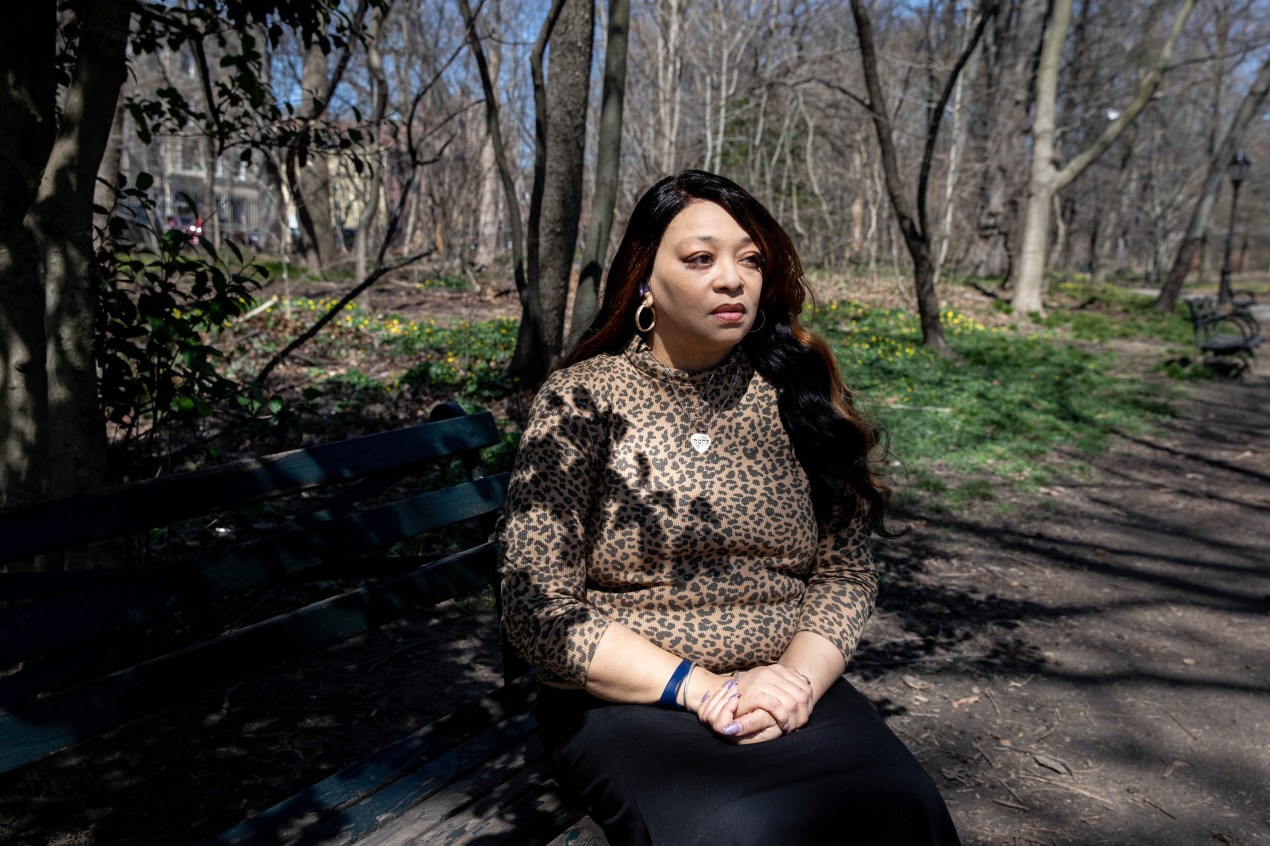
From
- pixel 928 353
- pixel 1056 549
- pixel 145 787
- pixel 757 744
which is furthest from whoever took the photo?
pixel 928 353

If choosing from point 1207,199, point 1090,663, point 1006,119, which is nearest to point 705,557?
point 1090,663

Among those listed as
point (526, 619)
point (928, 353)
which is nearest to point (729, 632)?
point (526, 619)

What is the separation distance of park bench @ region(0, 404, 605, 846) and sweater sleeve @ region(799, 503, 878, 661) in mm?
691

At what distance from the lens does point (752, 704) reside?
1.86m

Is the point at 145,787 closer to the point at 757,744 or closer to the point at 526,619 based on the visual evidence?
the point at 526,619

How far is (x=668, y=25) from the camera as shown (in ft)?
44.1

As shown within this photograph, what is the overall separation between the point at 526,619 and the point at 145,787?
5.22 feet

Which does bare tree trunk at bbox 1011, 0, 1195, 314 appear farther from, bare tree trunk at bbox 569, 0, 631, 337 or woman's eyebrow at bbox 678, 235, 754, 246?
woman's eyebrow at bbox 678, 235, 754, 246

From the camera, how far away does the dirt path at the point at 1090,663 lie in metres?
3.09

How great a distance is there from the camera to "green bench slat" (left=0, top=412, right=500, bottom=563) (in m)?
1.82

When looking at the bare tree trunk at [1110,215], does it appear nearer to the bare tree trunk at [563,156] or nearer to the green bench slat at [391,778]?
the bare tree trunk at [563,156]

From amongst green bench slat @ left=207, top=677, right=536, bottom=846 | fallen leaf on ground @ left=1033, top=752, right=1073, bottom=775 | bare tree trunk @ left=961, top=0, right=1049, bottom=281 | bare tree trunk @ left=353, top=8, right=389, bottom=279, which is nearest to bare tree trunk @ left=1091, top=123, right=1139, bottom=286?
bare tree trunk @ left=961, top=0, right=1049, bottom=281

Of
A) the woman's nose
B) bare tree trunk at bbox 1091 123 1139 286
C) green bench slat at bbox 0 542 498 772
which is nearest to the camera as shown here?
green bench slat at bbox 0 542 498 772

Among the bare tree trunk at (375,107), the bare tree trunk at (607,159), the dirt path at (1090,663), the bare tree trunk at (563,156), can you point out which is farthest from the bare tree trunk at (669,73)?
the dirt path at (1090,663)
